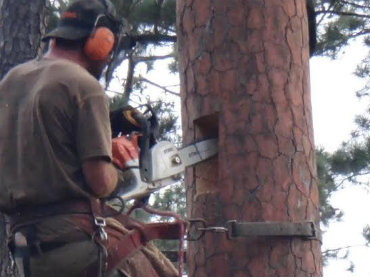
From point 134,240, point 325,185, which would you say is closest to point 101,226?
point 134,240

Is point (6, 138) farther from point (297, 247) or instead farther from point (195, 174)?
point (297, 247)

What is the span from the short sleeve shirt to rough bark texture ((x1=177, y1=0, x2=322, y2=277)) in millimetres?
529

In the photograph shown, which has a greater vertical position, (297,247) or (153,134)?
(153,134)

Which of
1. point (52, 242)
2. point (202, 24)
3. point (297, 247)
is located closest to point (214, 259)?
point (297, 247)

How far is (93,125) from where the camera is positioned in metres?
4.14

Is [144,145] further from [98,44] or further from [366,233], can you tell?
[366,233]

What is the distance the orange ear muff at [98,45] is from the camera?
14.6ft

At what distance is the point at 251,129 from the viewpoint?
4.45 meters

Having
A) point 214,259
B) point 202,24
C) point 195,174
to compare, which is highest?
point 202,24

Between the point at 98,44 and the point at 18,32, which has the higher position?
the point at 18,32

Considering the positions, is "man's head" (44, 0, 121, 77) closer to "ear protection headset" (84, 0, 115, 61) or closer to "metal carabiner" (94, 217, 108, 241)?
"ear protection headset" (84, 0, 115, 61)

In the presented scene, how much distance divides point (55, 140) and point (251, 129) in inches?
30.2

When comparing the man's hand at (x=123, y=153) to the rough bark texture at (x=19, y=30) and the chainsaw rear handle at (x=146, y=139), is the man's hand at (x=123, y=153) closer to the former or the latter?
the chainsaw rear handle at (x=146, y=139)

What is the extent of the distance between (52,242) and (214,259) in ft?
2.11
